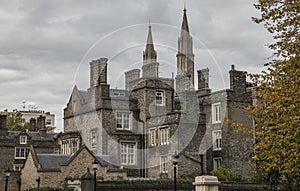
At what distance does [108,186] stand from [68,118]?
2294 centimetres

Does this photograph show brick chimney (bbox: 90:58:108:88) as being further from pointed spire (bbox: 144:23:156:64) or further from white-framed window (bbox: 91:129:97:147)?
pointed spire (bbox: 144:23:156:64)

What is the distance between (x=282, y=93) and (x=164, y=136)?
2706 cm

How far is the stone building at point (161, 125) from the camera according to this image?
4356cm

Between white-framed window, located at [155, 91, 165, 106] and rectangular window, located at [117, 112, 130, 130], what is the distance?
116 inches

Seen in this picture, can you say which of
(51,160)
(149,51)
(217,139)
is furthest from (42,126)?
(217,139)

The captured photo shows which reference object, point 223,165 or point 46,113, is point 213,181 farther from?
point 46,113

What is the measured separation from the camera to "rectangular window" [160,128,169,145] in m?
44.1

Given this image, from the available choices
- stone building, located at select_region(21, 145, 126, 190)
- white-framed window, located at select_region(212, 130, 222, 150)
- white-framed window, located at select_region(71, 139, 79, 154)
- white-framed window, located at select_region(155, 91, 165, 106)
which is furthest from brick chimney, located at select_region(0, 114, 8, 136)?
white-framed window, located at select_region(212, 130, 222, 150)

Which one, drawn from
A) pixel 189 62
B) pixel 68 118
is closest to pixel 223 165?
pixel 68 118

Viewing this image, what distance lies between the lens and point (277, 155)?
717 inches

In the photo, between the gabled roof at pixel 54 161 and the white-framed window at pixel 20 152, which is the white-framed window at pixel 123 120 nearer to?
the gabled roof at pixel 54 161

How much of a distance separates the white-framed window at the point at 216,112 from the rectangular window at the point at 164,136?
492 cm

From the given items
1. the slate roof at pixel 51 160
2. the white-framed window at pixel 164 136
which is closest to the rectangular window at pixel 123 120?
the white-framed window at pixel 164 136

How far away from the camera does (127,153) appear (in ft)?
152
